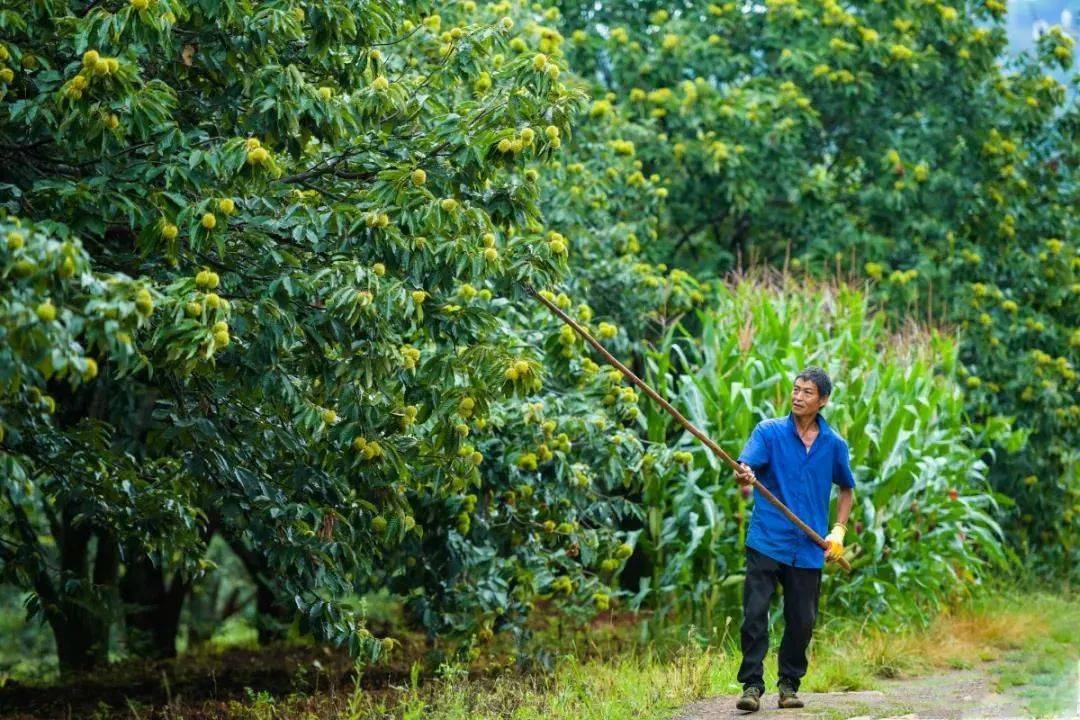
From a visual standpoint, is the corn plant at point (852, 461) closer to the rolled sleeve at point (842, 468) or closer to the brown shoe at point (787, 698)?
the rolled sleeve at point (842, 468)

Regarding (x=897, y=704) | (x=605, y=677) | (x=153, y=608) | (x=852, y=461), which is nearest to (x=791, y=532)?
(x=897, y=704)

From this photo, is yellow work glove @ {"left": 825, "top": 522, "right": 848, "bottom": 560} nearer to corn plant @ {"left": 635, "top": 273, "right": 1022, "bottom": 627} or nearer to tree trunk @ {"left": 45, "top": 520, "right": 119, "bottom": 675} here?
corn plant @ {"left": 635, "top": 273, "right": 1022, "bottom": 627}

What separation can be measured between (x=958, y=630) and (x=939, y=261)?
4.58 m

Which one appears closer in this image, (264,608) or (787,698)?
(787,698)

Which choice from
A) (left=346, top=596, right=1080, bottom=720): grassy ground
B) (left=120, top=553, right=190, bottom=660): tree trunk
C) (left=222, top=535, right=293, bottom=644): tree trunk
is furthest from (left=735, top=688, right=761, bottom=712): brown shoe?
(left=120, top=553, right=190, bottom=660): tree trunk

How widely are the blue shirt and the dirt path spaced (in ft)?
2.28

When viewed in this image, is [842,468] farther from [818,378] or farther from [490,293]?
[490,293]

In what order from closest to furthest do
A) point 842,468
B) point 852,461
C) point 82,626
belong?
point 842,468, point 852,461, point 82,626

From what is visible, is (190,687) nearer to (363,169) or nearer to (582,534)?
(582,534)

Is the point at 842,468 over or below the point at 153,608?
over

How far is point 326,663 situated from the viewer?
987 cm

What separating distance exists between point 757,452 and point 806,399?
1.11 feet

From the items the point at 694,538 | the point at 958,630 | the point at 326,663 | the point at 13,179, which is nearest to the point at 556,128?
the point at 13,179

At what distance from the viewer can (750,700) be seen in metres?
5.99
